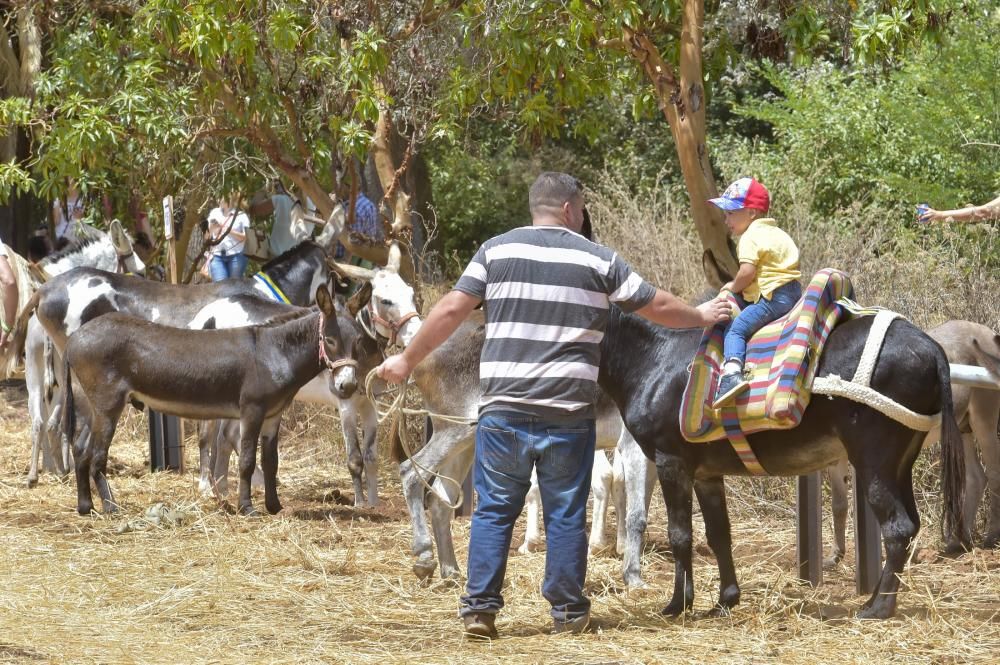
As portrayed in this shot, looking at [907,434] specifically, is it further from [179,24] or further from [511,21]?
[179,24]

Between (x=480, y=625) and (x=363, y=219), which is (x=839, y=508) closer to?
(x=480, y=625)

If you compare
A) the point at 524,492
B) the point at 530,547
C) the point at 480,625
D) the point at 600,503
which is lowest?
the point at 530,547

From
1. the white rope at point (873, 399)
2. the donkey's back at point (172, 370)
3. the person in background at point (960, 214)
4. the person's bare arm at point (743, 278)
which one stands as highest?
the person in background at point (960, 214)

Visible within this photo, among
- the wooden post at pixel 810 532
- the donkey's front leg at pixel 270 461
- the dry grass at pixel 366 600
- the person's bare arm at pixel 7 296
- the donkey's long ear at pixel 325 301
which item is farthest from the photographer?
the person's bare arm at pixel 7 296

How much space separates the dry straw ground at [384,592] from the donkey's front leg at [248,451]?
0.19 meters

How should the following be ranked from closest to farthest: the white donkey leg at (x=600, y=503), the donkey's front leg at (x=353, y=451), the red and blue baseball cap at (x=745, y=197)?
the red and blue baseball cap at (x=745, y=197), the white donkey leg at (x=600, y=503), the donkey's front leg at (x=353, y=451)

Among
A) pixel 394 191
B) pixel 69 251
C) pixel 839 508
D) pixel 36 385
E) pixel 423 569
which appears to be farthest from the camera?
pixel 69 251

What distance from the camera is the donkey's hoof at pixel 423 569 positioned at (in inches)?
291

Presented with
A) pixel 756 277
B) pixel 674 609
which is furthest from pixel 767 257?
pixel 674 609

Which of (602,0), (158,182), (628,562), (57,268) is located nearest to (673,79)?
(602,0)

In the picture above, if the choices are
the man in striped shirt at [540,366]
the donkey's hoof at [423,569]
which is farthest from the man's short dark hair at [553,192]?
the donkey's hoof at [423,569]

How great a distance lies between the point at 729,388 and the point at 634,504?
1.90 meters

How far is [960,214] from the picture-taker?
6684mm

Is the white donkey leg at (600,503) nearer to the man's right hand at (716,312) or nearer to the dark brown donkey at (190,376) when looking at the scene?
the dark brown donkey at (190,376)
